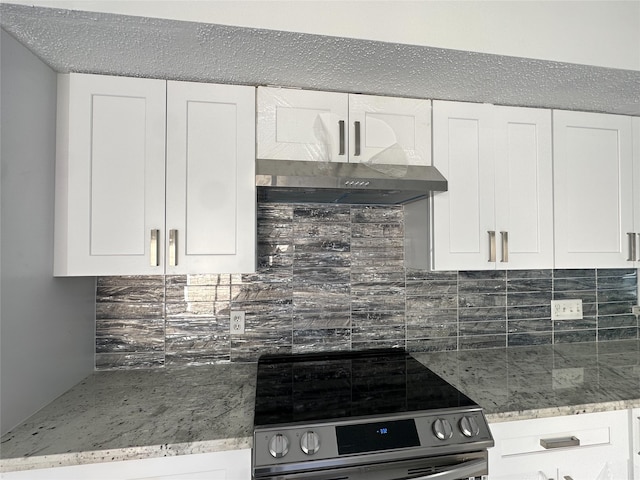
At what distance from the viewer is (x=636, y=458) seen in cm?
130

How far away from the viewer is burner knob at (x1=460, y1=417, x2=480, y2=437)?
43.3 inches

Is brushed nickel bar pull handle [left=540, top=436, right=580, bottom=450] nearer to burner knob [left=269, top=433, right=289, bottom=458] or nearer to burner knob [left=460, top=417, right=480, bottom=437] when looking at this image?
burner knob [left=460, top=417, right=480, bottom=437]

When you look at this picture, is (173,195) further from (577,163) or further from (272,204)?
(577,163)

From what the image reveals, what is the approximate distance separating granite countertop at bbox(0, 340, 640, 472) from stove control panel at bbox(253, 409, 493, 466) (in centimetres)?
9

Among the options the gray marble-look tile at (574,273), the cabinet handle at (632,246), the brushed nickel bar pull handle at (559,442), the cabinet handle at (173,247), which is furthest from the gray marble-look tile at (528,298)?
the cabinet handle at (173,247)

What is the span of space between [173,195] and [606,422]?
1.91 metres

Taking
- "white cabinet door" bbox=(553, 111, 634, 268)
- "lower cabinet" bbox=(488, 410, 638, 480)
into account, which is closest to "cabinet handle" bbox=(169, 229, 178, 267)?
"lower cabinet" bbox=(488, 410, 638, 480)

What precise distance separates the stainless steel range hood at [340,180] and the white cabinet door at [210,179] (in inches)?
4.6

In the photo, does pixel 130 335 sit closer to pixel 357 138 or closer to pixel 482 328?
pixel 357 138

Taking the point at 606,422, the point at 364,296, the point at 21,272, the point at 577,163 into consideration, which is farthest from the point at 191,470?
the point at 577,163

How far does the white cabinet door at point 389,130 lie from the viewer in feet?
4.81

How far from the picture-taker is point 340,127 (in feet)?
4.74

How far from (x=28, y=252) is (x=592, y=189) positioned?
249 cm

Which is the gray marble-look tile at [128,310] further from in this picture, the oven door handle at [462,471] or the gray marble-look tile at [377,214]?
the oven door handle at [462,471]
